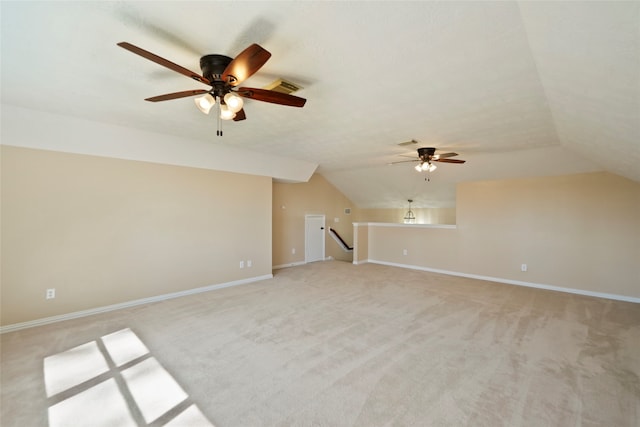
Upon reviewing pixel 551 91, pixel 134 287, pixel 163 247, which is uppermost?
pixel 551 91

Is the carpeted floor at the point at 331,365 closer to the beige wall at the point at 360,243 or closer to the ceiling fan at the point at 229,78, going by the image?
the ceiling fan at the point at 229,78

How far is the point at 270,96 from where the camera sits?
221 centimetres

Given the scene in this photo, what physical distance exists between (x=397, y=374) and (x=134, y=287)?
393 centimetres

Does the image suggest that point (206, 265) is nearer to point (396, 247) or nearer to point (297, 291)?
point (297, 291)

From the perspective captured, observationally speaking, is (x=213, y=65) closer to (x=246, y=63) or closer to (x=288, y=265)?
(x=246, y=63)

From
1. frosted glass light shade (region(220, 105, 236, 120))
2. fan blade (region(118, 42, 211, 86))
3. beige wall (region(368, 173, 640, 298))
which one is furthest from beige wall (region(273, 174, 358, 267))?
fan blade (region(118, 42, 211, 86))

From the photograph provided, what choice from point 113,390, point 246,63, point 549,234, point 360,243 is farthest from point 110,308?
point 549,234

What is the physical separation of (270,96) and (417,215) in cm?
738

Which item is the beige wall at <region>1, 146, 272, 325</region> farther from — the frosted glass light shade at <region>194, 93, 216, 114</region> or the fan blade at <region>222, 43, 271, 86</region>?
the fan blade at <region>222, 43, 271, 86</region>

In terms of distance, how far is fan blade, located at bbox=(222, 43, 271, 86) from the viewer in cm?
161

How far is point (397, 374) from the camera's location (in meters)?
2.36

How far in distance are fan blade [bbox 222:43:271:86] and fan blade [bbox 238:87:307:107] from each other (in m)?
0.13

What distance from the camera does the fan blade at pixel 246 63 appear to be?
1.61 meters

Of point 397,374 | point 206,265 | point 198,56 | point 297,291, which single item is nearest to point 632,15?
point 198,56
